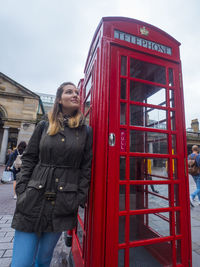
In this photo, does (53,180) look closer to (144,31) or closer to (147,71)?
(147,71)

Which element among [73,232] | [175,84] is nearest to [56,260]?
[73,232]

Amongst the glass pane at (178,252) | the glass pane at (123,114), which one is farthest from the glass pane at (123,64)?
the glass pane at (178,252)

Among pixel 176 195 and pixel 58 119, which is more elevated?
pixel 58 119

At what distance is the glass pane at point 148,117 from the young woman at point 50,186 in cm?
63

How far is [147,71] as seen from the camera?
1818mm

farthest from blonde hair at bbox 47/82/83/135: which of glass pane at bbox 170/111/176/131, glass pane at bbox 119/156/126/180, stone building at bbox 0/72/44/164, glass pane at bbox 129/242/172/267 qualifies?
stone building at bbox 0/72/44/164

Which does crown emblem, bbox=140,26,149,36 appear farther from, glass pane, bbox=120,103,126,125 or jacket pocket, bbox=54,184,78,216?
jacket pocket, bbox=54,184,78,216

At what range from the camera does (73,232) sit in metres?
2.07

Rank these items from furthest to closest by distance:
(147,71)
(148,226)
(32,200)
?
(148,226) → (147,71) → (32,200)

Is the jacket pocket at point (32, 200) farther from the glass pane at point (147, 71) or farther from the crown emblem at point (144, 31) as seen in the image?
the crown emblem at point (144, 31)

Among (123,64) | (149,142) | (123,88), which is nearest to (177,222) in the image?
(149,142)

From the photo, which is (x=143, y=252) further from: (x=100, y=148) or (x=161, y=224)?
(x=100, y=148)

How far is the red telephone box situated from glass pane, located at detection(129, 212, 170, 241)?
39 mm

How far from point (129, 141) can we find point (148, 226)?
5.29 feet
